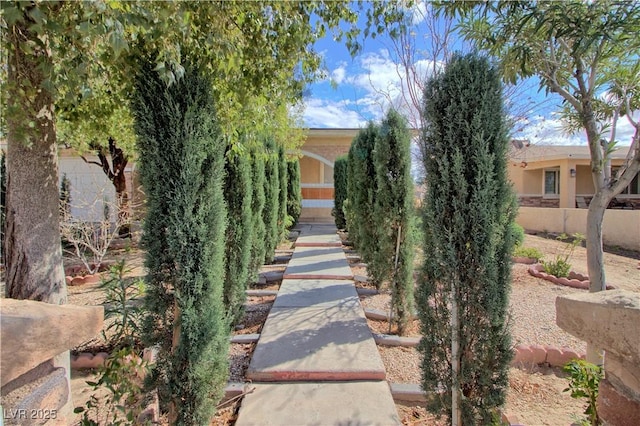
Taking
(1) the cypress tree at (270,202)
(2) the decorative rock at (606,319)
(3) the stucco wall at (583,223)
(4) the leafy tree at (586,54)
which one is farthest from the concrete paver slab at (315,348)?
(3) the stucco wall at (583,223)

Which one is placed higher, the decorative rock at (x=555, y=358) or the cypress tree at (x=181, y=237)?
the cypress tree at (x=181, y=237)

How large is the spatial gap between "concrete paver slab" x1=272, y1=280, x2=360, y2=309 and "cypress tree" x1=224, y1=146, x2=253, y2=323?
109cm

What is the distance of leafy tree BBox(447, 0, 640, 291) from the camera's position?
2412 millimetres

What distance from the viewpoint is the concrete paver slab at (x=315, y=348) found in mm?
2938

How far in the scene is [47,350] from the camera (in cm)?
115

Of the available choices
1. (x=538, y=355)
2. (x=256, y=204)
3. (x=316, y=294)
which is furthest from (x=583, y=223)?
(x=256, y=204)

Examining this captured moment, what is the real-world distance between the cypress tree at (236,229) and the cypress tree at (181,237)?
149 centimetres

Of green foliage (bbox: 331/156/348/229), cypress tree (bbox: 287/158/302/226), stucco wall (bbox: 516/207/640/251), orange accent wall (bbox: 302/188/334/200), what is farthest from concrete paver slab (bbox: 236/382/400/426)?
orange accent wall (bbox: 302/188/334/200)

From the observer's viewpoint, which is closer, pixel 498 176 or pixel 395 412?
pixel 498 176

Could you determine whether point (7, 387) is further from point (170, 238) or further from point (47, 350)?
point (170, 238)

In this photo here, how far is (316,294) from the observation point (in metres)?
5.25

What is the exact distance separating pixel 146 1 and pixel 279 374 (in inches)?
119

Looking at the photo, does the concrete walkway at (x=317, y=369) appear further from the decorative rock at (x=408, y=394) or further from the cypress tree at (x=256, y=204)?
the cypress tree at (x=256, y=204)

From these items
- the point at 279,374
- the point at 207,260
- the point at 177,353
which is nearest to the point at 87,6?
the point at 207,260
